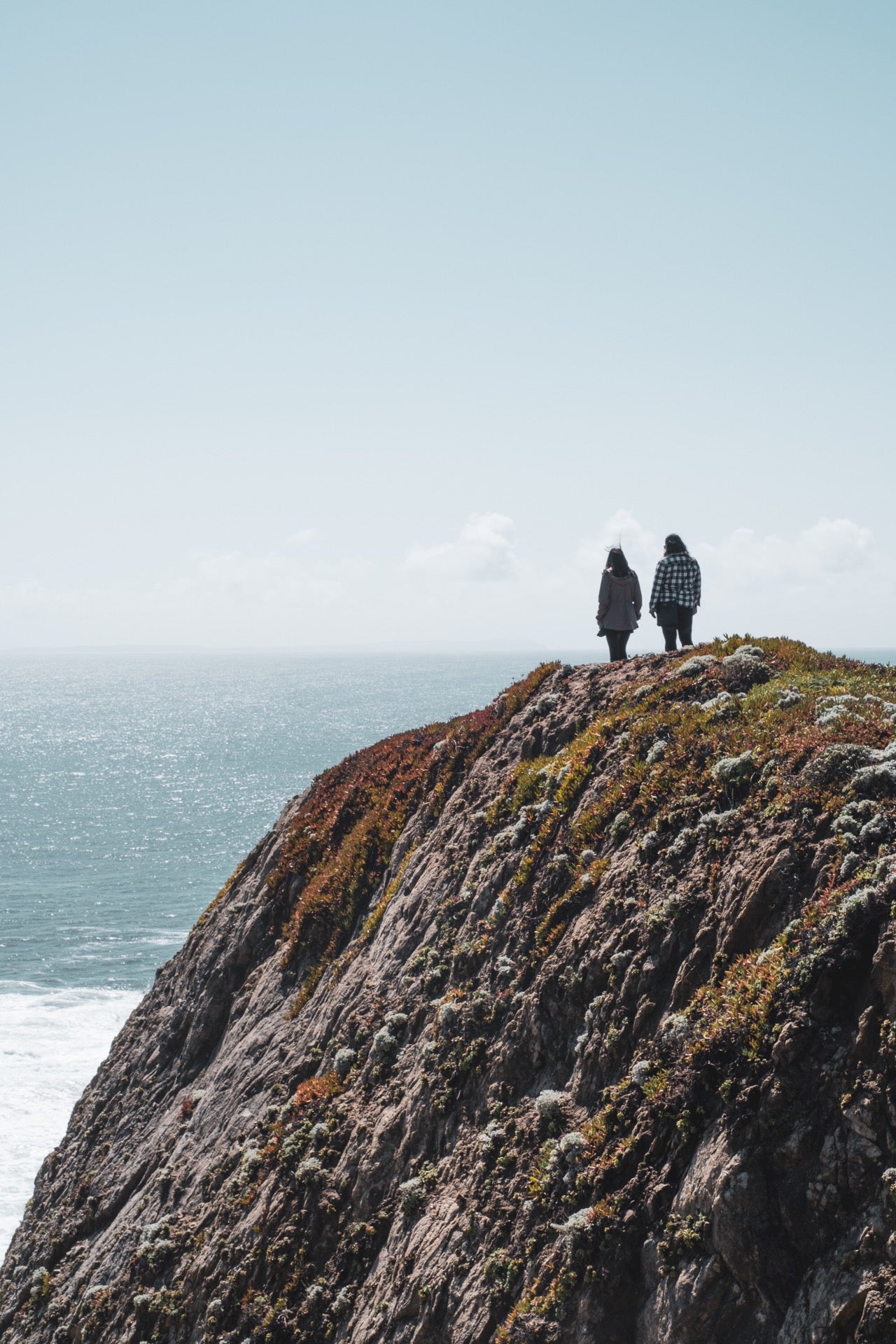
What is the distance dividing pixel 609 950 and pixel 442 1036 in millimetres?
3944

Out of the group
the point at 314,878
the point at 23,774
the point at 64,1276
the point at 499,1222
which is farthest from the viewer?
the point at 23,774

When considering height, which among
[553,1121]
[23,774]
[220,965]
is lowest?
[23,774]

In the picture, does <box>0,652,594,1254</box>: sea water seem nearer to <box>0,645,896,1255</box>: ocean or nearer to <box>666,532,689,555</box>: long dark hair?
<box>0,645,896,1255</box>: ocean

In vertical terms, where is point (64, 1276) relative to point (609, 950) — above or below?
below

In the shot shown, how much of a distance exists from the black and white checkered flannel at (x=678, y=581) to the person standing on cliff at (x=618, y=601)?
3.74ft

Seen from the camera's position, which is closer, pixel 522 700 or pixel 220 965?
pixel 522 700

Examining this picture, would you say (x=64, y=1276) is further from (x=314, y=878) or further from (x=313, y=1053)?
(x=314, y=878)

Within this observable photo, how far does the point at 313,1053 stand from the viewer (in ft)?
63.1

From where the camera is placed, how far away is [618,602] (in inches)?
914

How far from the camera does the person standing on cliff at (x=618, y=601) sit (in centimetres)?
2316

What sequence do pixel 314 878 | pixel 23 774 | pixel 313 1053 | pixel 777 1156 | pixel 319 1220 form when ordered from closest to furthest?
1. pixel 777 1156
2. pixel 319 1220
3. pixel 313 1053
4. pixel 314 878
5. pixel 23 774

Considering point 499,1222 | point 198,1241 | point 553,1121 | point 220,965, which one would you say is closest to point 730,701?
point 553,1121

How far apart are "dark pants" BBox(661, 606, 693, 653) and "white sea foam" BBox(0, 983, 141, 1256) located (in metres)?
35.1

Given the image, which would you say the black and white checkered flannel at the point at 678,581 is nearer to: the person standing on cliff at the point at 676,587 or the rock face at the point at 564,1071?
the person standing on cliff at the point at 676,587
